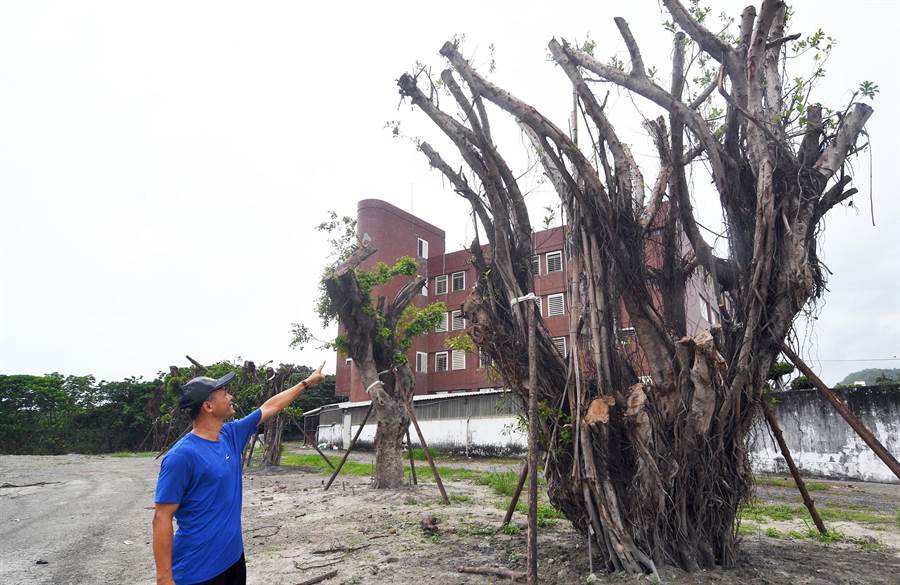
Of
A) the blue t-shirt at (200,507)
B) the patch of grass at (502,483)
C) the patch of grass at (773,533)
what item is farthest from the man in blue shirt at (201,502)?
the patch of grass at (502,483)

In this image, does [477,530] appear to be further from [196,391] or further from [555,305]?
[555,305]

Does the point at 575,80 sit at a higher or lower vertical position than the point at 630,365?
higher

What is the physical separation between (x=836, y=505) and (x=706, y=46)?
914cm

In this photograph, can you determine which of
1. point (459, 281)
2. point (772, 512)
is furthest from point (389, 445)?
point (459, 281)

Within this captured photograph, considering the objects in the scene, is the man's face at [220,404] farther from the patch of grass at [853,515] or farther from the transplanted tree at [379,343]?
the patch of grass at [853,515]

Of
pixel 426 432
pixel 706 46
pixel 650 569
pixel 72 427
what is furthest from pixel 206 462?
pixel 72 427

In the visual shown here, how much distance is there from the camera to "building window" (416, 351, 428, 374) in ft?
101

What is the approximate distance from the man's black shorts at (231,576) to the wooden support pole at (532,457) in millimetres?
2124

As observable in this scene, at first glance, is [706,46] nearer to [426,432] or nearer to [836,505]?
[836,505]

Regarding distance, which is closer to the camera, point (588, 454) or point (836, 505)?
point (588, 454)

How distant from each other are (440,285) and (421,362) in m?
4.57

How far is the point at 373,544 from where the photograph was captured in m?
6.51

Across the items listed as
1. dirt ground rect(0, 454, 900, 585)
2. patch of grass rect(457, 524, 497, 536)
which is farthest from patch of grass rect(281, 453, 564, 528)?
patch of grass rect(457, 524, 497, 536)

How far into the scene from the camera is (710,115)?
6.34 m
